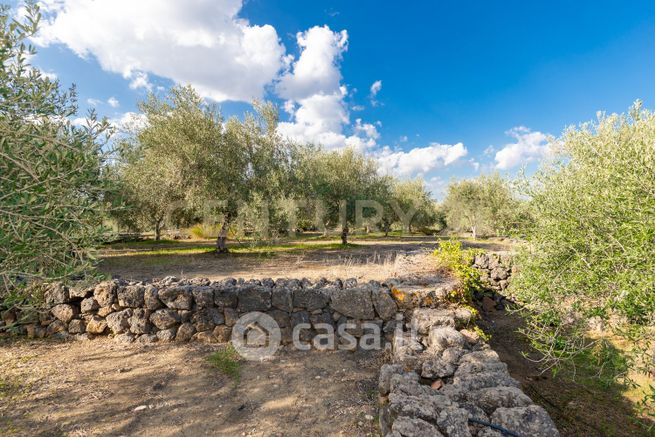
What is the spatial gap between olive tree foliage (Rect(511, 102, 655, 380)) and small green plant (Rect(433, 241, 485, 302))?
1.56 meters

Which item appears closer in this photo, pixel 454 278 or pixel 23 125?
pixel 23 125

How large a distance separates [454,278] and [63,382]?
9600 mm

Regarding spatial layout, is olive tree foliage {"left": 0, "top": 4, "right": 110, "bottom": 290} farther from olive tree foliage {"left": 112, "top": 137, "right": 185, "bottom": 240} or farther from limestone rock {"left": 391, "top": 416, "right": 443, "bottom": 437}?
olive tree foliage {"left": 112, "top": 137, "right": 185, "bottom": 240}

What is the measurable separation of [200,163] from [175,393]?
14911 millimetres

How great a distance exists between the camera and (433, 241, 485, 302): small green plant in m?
7.98

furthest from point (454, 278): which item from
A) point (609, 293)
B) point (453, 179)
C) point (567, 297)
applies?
point (453, 179)

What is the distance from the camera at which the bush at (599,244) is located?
13.6ft

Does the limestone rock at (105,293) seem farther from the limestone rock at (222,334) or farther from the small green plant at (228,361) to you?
the small green plant at (228,361)

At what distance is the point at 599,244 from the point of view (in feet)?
15.1

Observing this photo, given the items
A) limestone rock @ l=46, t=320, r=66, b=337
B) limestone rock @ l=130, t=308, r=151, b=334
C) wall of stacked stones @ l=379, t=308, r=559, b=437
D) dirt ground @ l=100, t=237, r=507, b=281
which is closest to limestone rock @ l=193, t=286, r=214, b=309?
limestone rock @ l=130, t=308, r=151, b=334

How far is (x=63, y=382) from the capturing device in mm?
5852

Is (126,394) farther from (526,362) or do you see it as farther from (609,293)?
(526,362)

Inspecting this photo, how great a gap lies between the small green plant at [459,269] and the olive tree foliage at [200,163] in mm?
11191

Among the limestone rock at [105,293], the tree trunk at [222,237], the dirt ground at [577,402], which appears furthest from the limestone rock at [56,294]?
the tree trunk at [222,237]
